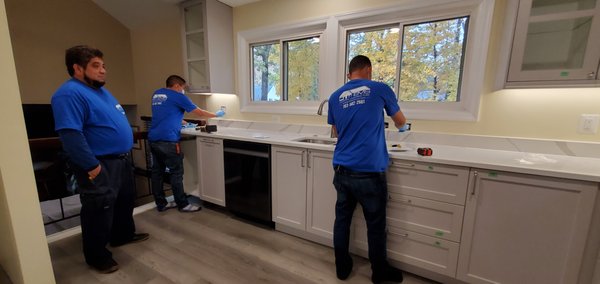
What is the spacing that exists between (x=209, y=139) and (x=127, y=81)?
9.26ft

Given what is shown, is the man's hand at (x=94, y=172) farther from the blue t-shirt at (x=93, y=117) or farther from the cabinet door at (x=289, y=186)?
the cabinet door at (x=289, y=186)

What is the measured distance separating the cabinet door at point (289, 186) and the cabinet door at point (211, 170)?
67 centimetres

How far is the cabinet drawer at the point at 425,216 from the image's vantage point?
5.17 ft

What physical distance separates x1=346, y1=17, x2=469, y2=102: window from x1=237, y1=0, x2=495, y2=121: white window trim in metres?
0.07

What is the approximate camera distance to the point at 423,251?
169 centimetres

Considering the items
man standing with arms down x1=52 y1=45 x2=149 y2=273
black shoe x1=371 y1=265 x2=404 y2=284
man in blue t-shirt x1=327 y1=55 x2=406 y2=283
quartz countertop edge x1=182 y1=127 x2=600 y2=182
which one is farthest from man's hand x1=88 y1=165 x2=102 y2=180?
black shoe x1=371 y1=265 x2=404 y2=284

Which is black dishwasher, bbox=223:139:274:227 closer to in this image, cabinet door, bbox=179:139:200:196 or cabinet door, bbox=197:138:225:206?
cabinet door, bbox=197:138:225:206

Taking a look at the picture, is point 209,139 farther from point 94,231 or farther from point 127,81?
point 127,81

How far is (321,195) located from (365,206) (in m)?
0.50

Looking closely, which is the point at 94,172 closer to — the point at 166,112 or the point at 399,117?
the point at 166,112

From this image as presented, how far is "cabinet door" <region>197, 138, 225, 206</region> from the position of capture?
104 inches

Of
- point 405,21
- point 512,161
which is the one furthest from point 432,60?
Answer: point 512,161

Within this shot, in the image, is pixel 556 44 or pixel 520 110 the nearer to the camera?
pixel 556 44

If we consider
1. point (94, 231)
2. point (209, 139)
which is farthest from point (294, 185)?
point (94, 231)
